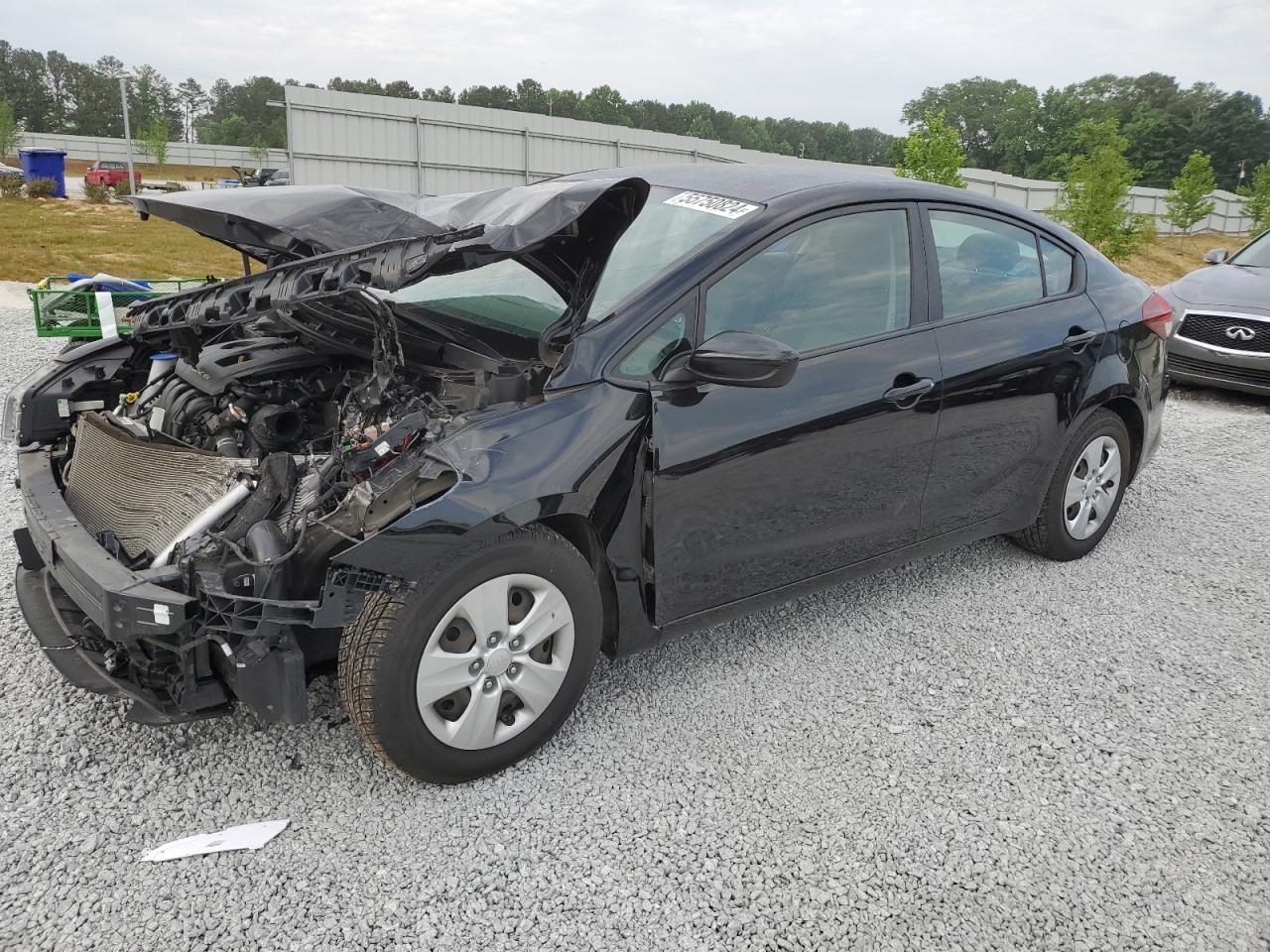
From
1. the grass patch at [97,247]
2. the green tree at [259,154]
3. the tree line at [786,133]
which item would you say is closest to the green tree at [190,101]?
the tree line at [786,133]

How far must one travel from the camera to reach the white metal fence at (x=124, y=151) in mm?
66188

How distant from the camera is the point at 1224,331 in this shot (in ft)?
27.3

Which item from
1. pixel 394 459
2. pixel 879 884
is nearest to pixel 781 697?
pixel 879 884

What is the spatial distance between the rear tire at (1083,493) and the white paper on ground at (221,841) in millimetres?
3415

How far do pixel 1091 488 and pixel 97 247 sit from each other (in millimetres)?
19081

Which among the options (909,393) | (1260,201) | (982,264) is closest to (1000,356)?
(982,264)

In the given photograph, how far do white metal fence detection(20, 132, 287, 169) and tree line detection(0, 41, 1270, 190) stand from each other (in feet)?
7.44

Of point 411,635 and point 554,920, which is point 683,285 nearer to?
point 411,635

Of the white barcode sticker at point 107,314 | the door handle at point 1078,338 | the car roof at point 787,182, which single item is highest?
the car roof at point 787,182

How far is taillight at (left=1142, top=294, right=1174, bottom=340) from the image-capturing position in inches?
177

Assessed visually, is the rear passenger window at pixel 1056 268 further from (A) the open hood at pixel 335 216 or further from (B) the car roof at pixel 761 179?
(A) the open hood at pixel 335 216

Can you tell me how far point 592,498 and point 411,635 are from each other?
641 mm

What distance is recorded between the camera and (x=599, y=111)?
3789 inches

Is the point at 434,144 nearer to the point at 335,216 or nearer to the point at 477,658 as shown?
the point at 335,216
